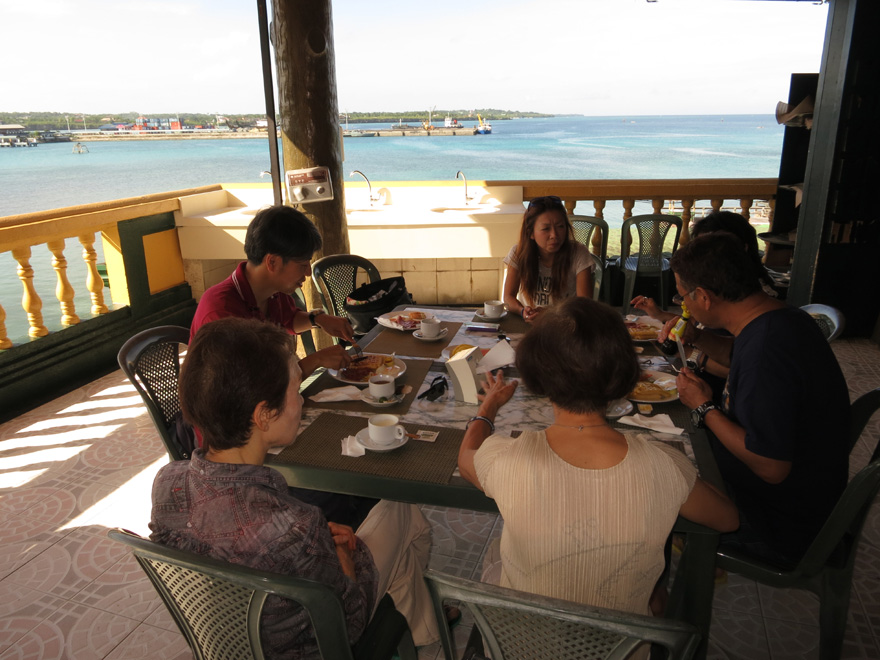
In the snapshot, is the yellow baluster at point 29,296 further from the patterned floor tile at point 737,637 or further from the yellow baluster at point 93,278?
the patterned floor tile at point 737,637

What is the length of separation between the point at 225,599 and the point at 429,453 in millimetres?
625

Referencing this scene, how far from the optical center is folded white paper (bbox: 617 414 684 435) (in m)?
1.56

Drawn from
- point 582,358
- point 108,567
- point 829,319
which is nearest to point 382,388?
point 582,358

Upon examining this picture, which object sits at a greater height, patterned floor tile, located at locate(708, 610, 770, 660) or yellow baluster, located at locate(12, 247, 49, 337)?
yellow baluster, located at locate(12, 247, 49, 337)

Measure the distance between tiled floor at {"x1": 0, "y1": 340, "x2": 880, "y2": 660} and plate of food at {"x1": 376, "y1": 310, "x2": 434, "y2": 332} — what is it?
868mm

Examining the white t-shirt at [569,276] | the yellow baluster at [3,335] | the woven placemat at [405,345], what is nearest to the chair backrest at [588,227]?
the white t-shirt at [569,276]

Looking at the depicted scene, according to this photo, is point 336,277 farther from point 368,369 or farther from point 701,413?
point 701,413

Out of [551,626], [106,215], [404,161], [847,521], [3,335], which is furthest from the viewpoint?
[404,161]

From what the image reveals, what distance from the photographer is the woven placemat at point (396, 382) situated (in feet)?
5.68

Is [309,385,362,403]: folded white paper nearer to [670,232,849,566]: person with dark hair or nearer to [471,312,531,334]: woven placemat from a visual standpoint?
[471,312,531,334]: woven placemat

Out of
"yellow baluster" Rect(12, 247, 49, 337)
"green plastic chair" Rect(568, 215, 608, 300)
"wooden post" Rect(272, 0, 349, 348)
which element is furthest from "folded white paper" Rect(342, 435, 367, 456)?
"green plastic chair" Rect(568, 215, 608, 300)

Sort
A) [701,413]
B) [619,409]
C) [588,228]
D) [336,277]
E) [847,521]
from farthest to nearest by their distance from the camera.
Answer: [588,228] < [336,277] < [619,409] < [701,413] < [847,521]

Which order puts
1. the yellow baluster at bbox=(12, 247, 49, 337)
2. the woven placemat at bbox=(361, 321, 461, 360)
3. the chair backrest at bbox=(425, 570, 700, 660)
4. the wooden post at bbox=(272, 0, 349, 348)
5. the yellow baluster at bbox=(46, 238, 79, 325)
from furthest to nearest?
the yellow baluster at bbox=(46, 238, 79, 325) → the yellow baluster at bbox=(12, 247, 49, 337) → the wooden post at bbox=(272, 0, 349, 348) → the woven placemat at bbox=(361, 321, 461, 360) → the chair backrest at bbox=(425, 570, 700, 660)

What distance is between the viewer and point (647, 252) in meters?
4.90
